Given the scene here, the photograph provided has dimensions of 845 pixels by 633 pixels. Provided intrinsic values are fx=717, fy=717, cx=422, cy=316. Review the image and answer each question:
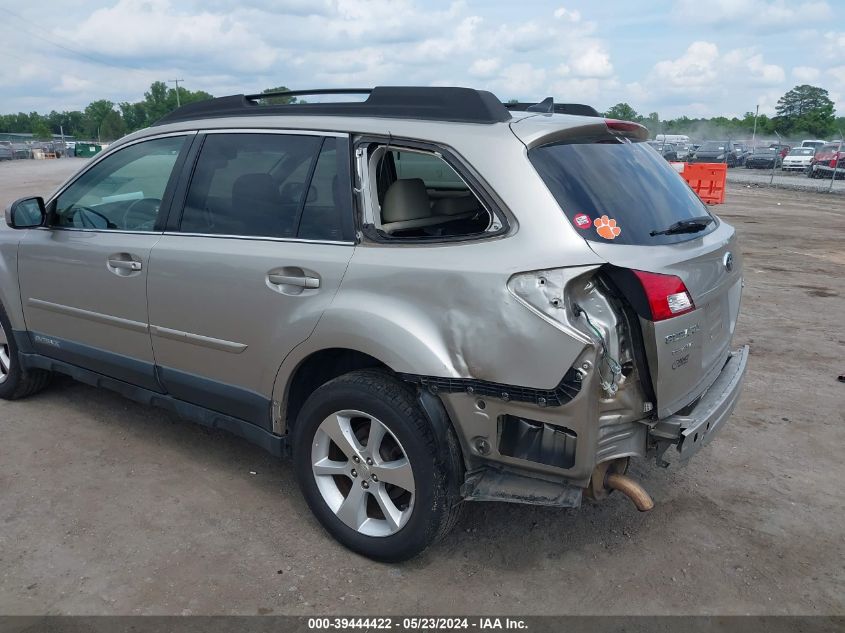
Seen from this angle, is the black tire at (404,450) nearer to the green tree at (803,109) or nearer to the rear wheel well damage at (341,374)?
the rear wheel well damage at (341,374)

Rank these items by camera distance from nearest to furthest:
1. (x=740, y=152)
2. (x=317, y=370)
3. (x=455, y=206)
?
(x=317, y=370)
(x=455, y=206)
(x=740, y=152)

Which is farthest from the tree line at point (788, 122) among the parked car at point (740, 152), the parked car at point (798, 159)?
the parked car at point (798, 159)

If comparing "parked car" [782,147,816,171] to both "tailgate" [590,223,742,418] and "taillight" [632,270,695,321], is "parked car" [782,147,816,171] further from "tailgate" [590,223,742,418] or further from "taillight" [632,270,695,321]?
"taillight" [632,270,695,321]

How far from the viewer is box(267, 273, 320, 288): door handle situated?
3.07 metres

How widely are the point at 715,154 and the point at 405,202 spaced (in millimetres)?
41805

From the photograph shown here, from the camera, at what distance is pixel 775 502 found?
3652 mm

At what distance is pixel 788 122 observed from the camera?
7025 centimetres

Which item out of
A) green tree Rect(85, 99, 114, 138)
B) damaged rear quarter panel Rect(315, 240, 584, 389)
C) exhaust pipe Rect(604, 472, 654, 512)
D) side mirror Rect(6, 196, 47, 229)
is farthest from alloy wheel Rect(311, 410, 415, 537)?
green tree Rect(85, 99, 114, 138)

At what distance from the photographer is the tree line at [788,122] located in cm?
6397

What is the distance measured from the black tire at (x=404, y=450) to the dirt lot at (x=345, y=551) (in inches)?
5.4

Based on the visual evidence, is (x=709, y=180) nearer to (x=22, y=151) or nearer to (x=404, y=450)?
(x=404, y=450)

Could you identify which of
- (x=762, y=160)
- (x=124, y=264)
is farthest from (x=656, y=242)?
(x=762, y=160)
